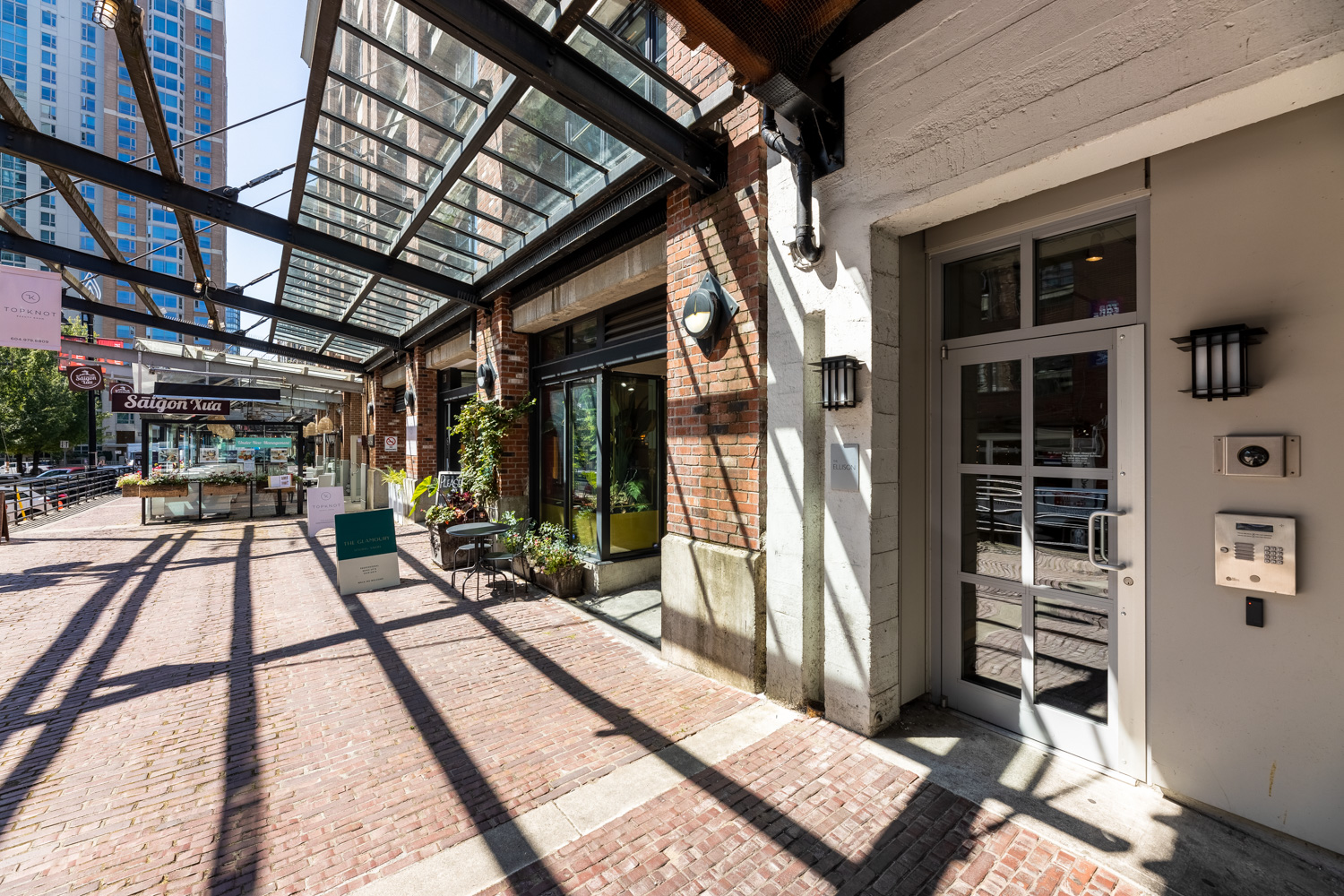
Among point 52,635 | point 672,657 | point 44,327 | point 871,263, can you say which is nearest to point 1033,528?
point 871,263

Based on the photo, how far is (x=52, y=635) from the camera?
501 cm

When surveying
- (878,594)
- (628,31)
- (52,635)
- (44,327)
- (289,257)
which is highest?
(628,31)

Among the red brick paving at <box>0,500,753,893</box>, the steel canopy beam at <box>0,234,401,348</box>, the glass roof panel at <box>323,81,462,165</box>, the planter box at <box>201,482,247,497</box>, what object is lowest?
the red brick paving at <box>0,500,753,893</box>

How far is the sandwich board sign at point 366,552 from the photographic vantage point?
637cm

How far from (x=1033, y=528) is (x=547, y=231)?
5.04 m

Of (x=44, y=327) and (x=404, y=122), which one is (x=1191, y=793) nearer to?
(x=404, y=122)

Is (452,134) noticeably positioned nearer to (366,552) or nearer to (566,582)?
(566,582)

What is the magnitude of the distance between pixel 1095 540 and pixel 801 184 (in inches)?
99.6

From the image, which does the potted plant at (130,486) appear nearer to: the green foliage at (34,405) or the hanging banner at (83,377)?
the hanging banner at (83,377)

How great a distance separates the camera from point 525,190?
574cm

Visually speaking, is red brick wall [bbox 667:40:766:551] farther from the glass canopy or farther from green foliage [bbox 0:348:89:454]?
green foliage [bbox 0:348:89:454]

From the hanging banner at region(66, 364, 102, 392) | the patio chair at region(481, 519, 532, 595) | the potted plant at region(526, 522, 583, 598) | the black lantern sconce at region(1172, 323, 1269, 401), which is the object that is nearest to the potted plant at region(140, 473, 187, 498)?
the hanging banner at region(66, 364, 102, 392)

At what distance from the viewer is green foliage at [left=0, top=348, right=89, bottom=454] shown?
19719 mm

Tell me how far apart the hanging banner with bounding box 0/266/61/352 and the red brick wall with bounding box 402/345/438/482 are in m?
5.38
